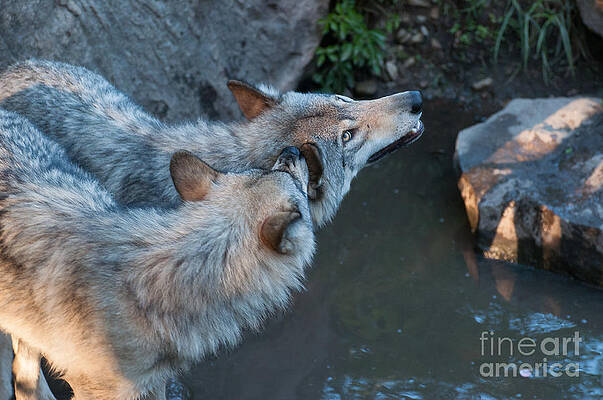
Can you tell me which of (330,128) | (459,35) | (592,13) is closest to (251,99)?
(330,128)

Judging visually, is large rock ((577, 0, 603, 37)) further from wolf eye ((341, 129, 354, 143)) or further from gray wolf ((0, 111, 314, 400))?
gray wolf ((0, 111, 314, 400))

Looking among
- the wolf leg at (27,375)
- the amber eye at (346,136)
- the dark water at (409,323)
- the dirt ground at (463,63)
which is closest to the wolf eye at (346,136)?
the amber eye at (346,136)

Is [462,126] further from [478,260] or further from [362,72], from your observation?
[478,260]

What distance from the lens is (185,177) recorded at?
3.39m

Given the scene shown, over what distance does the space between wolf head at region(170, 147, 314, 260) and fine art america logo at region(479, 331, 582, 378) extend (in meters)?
1.98

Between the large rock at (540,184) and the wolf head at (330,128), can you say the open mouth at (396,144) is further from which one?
the large rock at (540,184)

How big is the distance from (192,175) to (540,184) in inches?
134

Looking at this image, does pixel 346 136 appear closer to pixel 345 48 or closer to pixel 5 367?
pixel 5 367

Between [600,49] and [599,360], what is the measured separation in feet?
14.7

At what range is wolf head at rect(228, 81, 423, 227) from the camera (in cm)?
421

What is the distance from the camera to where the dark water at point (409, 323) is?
4.41 m

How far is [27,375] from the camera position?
13.3ft

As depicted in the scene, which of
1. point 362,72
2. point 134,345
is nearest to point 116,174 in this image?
point 134,345

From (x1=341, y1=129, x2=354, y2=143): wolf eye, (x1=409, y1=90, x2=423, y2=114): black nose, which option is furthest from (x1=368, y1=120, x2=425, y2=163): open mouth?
(x1=341, y1=129, x2=354, y2=143): wolf eye
